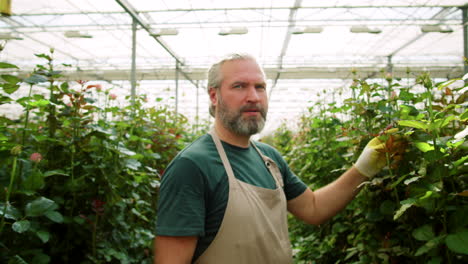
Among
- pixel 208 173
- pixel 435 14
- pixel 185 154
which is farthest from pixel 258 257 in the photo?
pixel 435 14

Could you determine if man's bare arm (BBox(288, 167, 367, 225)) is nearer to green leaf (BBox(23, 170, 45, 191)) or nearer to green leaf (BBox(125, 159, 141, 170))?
green leaf (BBox(125, 159, 141, 170))

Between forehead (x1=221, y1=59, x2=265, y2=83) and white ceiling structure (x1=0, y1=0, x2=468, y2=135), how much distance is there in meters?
4.65

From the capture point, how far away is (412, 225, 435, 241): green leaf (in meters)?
1.16

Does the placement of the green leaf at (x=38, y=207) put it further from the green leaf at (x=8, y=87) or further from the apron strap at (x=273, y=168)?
the apron strap at (x=273, y=168)

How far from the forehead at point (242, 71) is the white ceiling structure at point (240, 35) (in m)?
4.65

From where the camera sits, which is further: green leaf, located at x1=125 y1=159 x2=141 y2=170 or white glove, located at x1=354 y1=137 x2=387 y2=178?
green leaf, located at x1=125 y1=159 x2=141 y2=170

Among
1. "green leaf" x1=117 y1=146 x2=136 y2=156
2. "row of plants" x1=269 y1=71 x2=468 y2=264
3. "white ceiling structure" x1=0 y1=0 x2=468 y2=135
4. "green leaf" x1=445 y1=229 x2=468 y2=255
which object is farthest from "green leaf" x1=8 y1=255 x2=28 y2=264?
"white ceiling structure" x1=0 y1=0 x2=468 y2=135

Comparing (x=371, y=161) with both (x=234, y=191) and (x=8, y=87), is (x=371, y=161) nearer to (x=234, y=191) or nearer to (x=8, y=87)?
(x=234, y=191)

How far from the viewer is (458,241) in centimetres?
103

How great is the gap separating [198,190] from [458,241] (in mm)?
912

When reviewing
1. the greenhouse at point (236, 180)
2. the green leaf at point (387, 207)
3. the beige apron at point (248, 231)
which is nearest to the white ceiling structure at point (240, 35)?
the greenhouse at point (236, 180)

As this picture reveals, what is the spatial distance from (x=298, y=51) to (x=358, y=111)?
545 inches

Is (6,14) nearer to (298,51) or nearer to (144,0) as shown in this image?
(144,0)

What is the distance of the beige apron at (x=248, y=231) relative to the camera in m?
1.49
